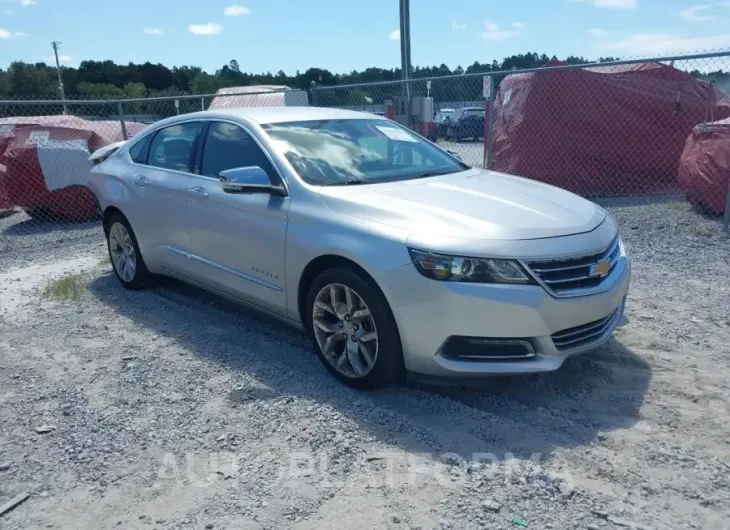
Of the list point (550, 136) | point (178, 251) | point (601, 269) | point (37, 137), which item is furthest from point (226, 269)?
point (550, 136)

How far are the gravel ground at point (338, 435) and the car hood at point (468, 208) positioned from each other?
3.22ft

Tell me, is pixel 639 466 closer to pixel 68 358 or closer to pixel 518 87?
pixel 68 358

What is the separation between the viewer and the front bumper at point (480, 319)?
11.1 feet

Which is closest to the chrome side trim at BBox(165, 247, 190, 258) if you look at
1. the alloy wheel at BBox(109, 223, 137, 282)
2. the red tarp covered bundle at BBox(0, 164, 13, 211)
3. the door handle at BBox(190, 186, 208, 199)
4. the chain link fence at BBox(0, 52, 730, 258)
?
the door handle at BBox(190, 186, 208, 199)

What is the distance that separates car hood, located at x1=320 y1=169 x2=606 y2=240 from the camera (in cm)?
358

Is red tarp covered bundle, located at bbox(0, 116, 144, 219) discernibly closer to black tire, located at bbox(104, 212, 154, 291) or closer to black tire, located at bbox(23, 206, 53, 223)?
black tire, located at bbox(23, 206, 53, 223)

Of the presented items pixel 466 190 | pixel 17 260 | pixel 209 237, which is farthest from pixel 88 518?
pixel 17 260

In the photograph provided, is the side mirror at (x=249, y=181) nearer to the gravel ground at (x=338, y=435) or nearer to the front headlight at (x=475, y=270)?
the gravel ground at (x=338, y=435)

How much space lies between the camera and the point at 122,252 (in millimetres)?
6227

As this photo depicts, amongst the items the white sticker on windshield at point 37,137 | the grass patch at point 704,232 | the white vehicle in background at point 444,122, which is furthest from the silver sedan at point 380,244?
the white vehicle in background at point 444,122

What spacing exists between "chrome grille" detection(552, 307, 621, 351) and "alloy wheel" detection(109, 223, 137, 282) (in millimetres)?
4007

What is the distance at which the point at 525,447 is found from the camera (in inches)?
129

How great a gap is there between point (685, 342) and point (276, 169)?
9.90 feet

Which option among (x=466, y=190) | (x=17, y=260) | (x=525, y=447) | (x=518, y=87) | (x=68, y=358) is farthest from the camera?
(x=518, y=87)
